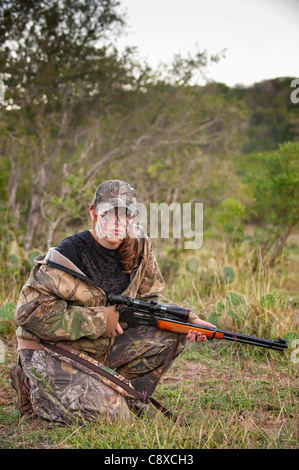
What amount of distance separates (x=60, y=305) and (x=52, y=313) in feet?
0.22

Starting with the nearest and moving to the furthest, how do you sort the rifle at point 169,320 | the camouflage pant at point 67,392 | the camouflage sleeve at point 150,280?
the camouflage pant at point 67,392 → the rifle at point 169,320 → the camouflage sleeve at point 150,280

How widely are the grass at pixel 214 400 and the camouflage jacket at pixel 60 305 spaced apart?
1.64 feet

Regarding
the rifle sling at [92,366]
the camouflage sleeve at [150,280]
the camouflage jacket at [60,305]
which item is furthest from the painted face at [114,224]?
the rifle sling at [92,366]

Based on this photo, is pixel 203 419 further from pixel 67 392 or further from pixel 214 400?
pixel 67 392

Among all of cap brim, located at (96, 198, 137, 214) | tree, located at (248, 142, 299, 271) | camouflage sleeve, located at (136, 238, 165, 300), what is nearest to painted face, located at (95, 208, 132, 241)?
cap brim, located at (96, 198, 137, 214)

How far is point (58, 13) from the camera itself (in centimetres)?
718

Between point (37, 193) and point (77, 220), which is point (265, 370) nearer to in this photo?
point (77, 220)

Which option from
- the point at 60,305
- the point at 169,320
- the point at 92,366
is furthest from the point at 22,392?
the point at 169,320

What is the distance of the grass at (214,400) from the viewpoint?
2.26 m

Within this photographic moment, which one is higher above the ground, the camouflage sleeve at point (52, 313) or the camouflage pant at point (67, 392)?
the camouflage sleeve at point (52, 313)

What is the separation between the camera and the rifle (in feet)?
9.16

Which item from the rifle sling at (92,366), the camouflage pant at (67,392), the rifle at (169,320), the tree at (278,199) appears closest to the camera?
the camouflage pant at (67,392)

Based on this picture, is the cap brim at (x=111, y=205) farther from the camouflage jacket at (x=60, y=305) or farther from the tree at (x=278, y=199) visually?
the tree at (x=278, y=199)
